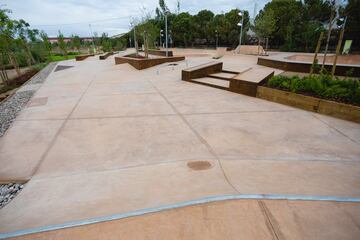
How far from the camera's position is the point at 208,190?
2.37m

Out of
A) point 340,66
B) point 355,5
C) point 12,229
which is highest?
point 355,5

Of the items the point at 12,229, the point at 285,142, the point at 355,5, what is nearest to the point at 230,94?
the point at 285,142

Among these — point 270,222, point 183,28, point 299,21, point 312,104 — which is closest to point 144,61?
point 312,104

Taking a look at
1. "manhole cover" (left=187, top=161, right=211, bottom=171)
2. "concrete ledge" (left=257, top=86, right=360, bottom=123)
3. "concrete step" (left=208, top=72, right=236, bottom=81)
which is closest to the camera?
"manhole cover" (left=187, top=161, right=211, bottom=171)

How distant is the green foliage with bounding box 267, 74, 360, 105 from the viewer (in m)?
4.88

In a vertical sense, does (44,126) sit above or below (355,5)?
below

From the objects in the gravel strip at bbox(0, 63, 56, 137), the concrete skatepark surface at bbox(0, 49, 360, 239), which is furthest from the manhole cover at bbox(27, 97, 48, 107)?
the concrete skatepark surface at bbox(0, 49, 360, 239)

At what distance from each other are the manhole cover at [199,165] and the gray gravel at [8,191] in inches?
104

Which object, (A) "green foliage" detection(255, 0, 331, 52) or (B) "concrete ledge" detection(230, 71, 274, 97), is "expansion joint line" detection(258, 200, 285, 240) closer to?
(B) "concrete ledge" detection(230, 71, 274, 97)

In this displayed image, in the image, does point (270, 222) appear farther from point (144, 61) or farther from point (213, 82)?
point (144, 61)

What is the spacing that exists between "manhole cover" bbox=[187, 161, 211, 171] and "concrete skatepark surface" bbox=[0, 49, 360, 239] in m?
0.07

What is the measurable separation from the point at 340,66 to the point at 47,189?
11127 millimetres

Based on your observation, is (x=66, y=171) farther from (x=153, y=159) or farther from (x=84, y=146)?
(x=153, y=159)

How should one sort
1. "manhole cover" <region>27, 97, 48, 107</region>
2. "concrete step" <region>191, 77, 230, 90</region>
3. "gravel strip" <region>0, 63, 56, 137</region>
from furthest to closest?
"concrete step" <region>191, 77, 230, 90</region>, "manhole cover" <region>27, 97, 48, 107</region>, "gravel strip" <region>0, 63, 56, 137</region>
